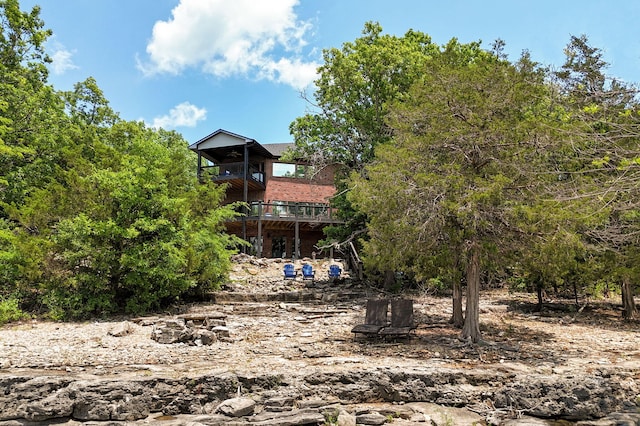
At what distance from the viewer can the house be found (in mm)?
26328

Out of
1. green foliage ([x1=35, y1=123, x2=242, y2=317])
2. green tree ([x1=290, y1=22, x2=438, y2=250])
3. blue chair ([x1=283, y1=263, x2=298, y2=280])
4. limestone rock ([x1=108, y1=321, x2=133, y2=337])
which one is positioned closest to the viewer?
limestone rock ([x1=108, y1=321, x2=133, y2=337])

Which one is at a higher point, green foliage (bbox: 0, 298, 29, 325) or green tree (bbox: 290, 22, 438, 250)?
green tree (bbox: 290, 22, 438, 250)

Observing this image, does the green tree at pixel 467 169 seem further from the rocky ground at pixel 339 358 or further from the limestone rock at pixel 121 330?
the limestone rock at pixel 121 330

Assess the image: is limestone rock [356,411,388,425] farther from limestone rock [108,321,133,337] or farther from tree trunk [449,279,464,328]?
limestone rock [108,321,133,337]

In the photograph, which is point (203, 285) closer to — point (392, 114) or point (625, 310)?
point (392, 114)

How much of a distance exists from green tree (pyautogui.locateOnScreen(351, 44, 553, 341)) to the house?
16.4 m

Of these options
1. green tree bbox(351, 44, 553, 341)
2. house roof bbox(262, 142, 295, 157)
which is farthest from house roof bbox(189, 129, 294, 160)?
green tree bbox(351, 44, 553, 341)

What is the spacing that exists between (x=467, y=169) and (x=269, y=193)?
22.0m

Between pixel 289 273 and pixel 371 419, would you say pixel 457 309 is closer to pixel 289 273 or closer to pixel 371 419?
pixel 371 419

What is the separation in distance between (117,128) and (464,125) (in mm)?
17998

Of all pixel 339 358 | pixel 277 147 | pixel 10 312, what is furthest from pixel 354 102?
pixel 277 147

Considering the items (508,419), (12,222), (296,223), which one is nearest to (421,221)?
(508,419)

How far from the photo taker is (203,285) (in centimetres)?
1491

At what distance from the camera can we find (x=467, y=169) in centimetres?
895
